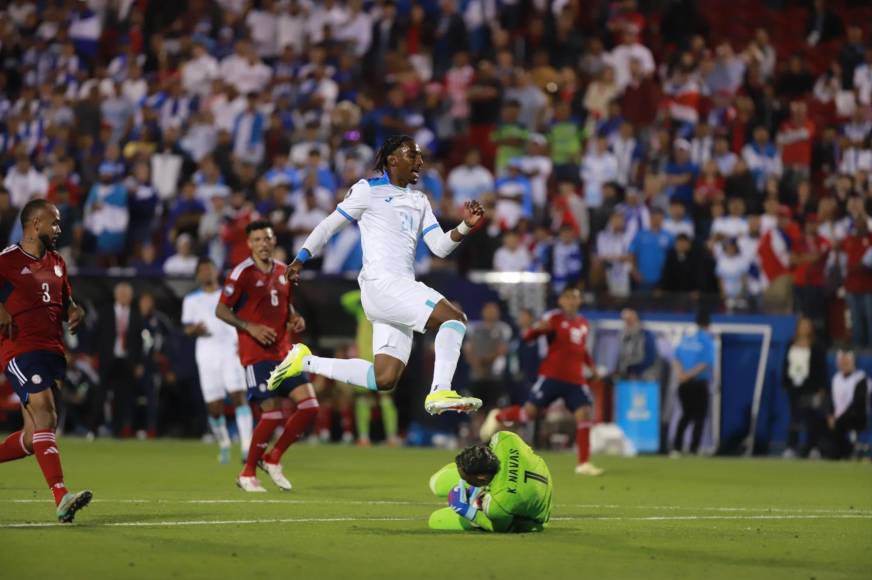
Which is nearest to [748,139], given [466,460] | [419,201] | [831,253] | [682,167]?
[682,167]

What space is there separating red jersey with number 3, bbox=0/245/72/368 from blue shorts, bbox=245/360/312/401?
13.7 ft

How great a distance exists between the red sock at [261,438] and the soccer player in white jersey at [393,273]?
2.12 metres

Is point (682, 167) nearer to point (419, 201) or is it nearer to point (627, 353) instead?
point (627, 353)

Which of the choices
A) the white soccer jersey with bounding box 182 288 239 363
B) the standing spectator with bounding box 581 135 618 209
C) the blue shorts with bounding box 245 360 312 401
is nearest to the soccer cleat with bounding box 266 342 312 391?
the blue shorts with bounding box 245 360 312 401

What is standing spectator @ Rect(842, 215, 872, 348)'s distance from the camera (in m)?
23.8

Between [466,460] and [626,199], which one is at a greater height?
[626,199]

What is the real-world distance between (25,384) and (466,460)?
3316 millimetres

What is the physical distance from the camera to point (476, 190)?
2702 cm

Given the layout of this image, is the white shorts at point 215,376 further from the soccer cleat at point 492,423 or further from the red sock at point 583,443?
the red sock at point 583,443

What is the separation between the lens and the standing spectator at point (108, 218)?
2770cm

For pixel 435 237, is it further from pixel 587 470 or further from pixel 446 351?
pixel 587 470

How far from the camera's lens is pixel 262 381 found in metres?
16.0

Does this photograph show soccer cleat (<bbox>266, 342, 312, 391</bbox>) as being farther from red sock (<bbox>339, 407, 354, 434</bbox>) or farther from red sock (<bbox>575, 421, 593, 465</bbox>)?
red sock (<bbox>339, 407, 354, 434</bbox>)

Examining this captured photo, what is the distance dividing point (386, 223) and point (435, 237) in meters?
0.43
